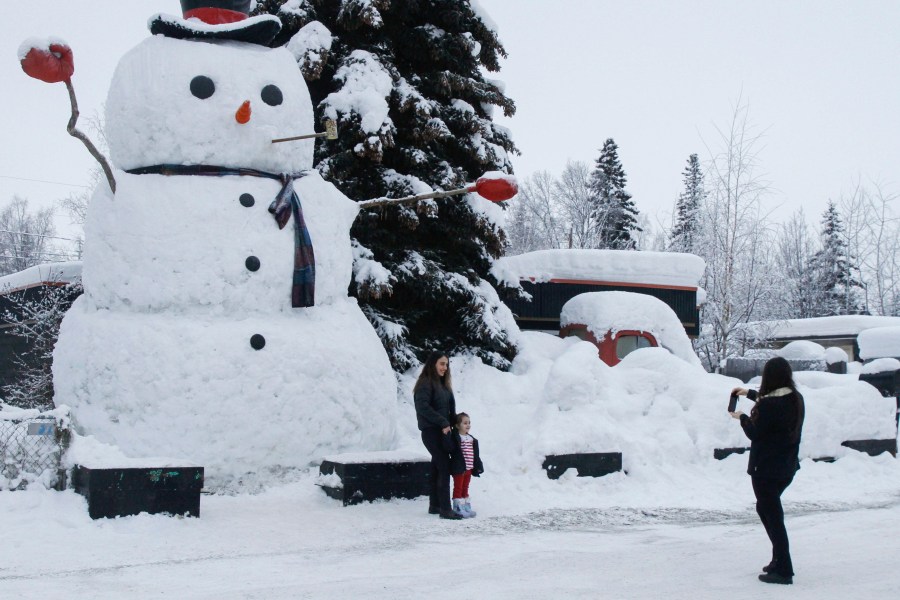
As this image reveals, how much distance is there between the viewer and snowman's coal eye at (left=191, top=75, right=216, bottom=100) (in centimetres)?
768

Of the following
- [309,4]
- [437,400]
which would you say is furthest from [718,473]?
[309,4]

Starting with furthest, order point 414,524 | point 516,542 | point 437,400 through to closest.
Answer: point 437,400, point 414,524, point 516,542

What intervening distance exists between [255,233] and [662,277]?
9399 mm

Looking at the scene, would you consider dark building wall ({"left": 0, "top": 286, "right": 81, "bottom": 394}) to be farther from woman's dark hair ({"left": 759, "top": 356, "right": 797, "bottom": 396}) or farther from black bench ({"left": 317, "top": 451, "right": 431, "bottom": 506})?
woman's dark hair ({"left": 759, "top": 356, "right": 797, "bottom": 396})

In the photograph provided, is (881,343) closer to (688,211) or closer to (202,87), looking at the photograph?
(688,211)

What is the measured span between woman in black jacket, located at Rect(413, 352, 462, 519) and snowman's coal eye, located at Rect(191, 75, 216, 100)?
10.2 ft

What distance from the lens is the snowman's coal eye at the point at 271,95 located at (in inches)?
312

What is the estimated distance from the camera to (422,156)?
11078mm

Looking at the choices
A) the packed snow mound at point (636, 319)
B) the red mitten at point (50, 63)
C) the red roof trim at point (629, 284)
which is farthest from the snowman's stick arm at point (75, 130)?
the red roof trim at point (629, 284)

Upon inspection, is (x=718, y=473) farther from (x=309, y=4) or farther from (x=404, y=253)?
(x=309, y=4)

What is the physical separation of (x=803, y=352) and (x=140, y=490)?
2246 centimetres

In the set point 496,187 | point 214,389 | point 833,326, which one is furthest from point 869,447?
point 833,326

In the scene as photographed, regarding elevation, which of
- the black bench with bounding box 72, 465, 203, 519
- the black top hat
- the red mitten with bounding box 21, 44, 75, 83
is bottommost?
the black bench with bounding box 72, 465, 203, 519

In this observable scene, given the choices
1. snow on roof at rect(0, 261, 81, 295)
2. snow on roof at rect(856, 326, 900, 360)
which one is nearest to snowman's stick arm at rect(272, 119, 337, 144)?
snow on roof at rect(0, 261, 81, 295)
